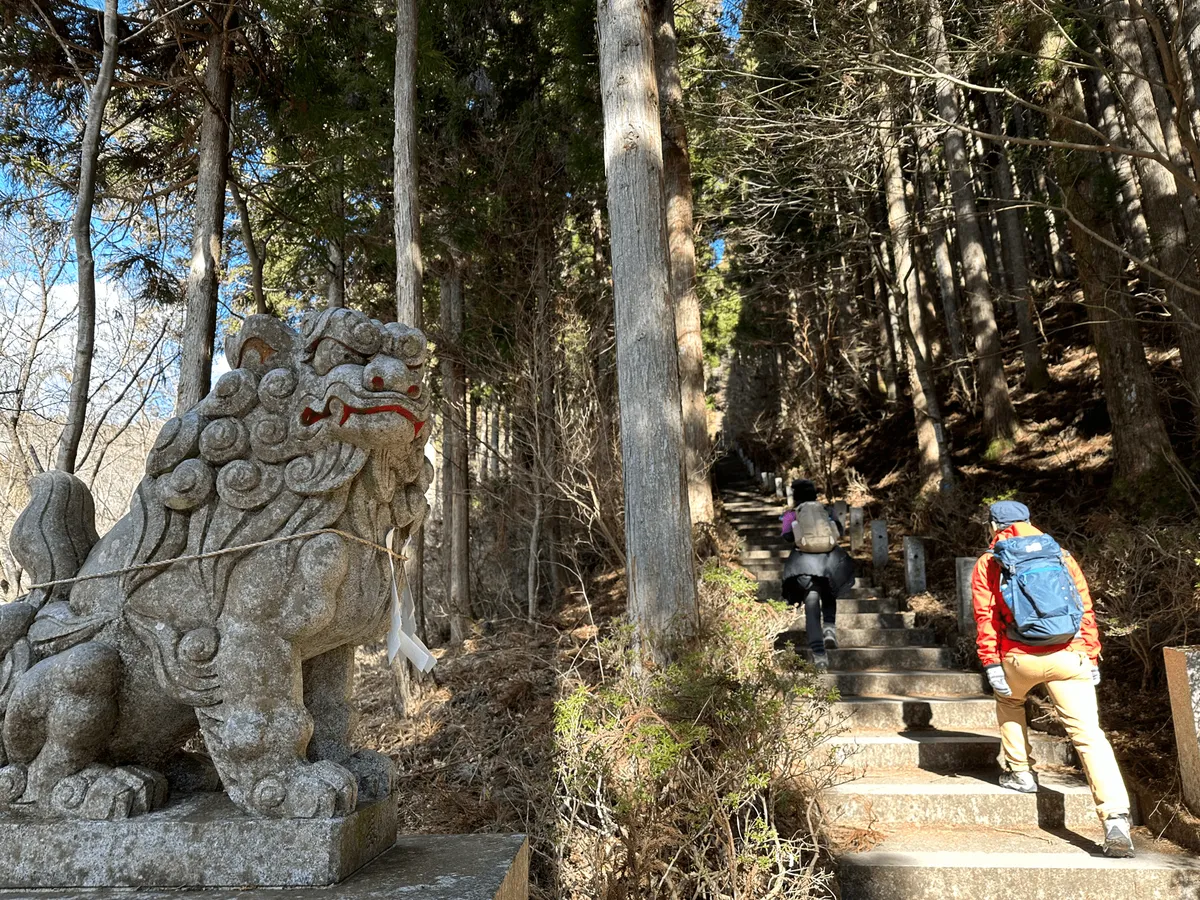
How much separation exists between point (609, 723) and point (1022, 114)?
55.7 feet

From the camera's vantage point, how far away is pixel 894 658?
25.2 ft

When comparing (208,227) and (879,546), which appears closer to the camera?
(208,227)

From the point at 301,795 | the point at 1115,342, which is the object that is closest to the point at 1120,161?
the point at 1115,342

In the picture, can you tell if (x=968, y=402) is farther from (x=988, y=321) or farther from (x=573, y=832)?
(x=573, y=832)

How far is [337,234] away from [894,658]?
7459 mm

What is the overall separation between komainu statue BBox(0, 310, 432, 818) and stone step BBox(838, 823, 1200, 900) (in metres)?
3.19

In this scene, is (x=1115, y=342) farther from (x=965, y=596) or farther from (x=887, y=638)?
(x=887, y=638)

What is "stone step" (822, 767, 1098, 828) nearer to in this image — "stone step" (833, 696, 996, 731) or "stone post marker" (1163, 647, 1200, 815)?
"stone post marker" (1163, 647, 1200, 815)

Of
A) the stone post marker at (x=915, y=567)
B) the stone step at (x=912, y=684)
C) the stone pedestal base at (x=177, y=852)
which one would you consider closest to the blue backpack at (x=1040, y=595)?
the stone step at (x=912, y=684)

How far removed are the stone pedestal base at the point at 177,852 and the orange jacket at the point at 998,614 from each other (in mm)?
3964

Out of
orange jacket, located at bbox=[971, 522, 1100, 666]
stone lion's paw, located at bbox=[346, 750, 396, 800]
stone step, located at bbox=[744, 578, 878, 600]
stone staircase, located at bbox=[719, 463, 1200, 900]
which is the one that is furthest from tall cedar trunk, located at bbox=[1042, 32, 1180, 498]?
stone lion's paw, located at bbox=[346, 750, 396, 800]

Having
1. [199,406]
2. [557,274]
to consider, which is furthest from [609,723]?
[557,274]

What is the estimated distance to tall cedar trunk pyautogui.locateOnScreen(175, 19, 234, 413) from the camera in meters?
7.54

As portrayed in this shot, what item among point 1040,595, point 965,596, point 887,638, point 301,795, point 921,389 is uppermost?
point 921,389
